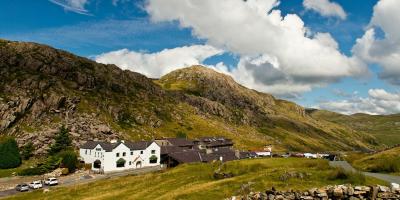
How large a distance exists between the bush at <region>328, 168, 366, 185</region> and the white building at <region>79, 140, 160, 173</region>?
110m

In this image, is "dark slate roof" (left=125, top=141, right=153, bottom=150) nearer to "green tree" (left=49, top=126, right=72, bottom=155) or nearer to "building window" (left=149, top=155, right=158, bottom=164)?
"building window" (left=149, top=155, right=158, bottom=164)

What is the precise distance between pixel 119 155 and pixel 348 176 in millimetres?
114813

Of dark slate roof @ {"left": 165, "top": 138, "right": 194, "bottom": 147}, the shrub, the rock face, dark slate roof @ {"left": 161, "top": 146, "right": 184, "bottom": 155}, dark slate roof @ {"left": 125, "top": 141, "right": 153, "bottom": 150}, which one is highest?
dark slate roof @ {"left": 165, "top": 138, "right": 194, "bottom": 147}

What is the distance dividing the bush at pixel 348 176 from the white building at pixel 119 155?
4341 inches

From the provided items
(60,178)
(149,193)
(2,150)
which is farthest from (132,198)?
(2,150)

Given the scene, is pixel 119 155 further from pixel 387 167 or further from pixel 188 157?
pixel 387 167

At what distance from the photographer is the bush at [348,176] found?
52.2m

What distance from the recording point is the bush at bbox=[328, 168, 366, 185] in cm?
5216

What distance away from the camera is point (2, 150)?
528ft

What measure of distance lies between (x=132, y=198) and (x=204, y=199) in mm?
18424

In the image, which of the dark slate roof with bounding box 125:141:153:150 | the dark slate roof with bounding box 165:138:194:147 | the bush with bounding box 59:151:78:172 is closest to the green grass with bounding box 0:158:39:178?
the bush with bounding box 59:151:78:172

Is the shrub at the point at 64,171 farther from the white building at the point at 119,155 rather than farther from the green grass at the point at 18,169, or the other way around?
the green grass at the point at 18,169

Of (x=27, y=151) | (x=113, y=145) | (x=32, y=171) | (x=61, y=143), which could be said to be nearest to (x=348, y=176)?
(x=113, y=145)

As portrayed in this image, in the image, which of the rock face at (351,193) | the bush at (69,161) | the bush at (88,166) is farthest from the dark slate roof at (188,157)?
the rock face at (351,193)
